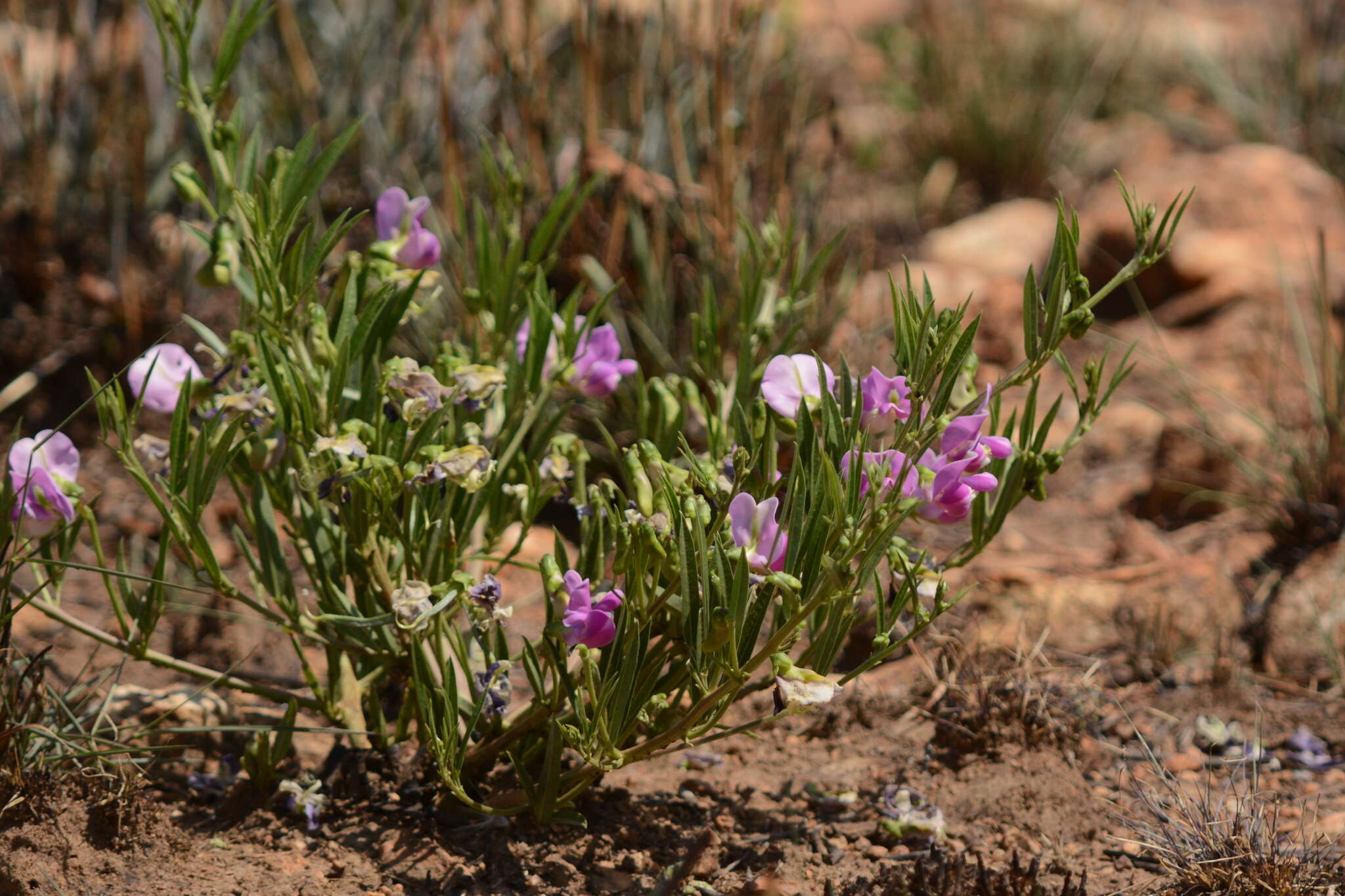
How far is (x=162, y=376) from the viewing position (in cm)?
150

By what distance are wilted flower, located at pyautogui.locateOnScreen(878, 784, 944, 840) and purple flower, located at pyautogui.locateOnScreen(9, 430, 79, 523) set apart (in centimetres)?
117

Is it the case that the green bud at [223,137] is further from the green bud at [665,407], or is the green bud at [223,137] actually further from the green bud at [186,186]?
the green bud at [665,407]

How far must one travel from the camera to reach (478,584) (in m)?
1.33

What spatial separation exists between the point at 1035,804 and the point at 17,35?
306 cm

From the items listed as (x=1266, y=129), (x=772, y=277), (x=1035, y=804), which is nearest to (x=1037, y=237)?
(x=1266, y=129)

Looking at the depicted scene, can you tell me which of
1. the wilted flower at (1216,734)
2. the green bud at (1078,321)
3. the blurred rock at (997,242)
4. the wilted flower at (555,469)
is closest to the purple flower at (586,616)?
the wilted flower at (555,469)

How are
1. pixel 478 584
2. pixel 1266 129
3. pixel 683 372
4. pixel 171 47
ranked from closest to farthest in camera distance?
1. pixel 478 584
2. pixel 683 372
3. pixel 171 47
4. pixel 1266 129

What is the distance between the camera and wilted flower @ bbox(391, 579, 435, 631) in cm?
129

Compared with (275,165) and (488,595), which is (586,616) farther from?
(275,165)

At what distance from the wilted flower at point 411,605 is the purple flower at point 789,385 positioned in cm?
44

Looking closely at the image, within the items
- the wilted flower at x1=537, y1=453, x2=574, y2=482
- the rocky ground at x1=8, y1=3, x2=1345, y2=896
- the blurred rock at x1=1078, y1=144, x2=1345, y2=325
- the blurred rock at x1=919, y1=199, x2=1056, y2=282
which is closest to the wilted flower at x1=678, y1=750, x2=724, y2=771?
the rocky ground at x1=8, y1=3, x2=1345, y2=896

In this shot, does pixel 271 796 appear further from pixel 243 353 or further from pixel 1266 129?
pixel 1266 129

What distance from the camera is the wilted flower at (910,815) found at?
1.66 meters

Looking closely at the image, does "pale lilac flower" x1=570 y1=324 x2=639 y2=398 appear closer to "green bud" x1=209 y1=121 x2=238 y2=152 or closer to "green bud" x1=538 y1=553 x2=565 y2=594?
"green bud" x1=538 y1=553 x2=565 y2=594
